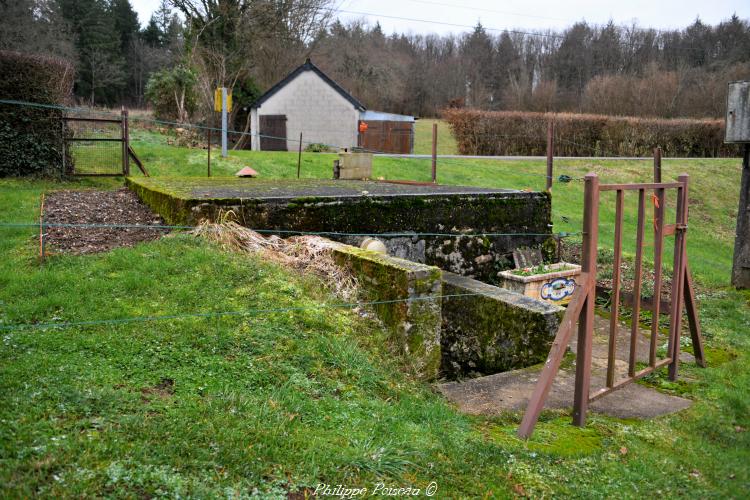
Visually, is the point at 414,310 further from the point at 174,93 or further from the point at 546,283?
the point at 174,93

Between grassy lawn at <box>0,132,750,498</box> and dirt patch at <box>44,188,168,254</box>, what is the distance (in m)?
0.42

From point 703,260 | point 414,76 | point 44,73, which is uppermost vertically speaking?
point 414,76

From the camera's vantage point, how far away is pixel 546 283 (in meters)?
8.83

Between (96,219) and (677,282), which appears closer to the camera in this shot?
(677,282)

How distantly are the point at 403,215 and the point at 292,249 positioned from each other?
1997 millimetres

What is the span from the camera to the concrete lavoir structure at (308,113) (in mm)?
29766

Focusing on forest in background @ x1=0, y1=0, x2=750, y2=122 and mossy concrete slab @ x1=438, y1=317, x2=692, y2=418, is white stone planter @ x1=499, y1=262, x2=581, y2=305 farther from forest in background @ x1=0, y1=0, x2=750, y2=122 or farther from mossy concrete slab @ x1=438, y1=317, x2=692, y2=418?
forest in background @ x1=0, y1=0, x2=750, y2=122

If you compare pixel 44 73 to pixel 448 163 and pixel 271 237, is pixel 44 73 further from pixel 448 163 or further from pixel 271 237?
pixel 448 163

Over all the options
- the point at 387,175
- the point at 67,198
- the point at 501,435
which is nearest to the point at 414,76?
the point at 387,175

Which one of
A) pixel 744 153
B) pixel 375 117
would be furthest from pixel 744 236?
pixel 375 117

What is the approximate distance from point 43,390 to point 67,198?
701cm

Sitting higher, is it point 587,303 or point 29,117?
point 29,117

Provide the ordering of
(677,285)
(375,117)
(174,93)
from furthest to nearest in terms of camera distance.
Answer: (375,117) < (174,93) < (677,285)

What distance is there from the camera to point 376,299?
593 cm
